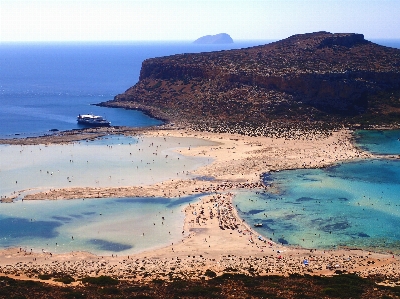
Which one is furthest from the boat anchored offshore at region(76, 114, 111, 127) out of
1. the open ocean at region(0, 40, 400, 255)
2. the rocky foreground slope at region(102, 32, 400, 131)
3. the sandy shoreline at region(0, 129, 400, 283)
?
the sandy shoreline at region(0, 129, 400, 283)

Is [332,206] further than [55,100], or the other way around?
[55,100]

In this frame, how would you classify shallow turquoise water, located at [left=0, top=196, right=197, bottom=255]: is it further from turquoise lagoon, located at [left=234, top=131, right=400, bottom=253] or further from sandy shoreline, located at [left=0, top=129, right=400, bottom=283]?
turquoise lagoon, located at [left=234, top=131, right=400, bottom=253]

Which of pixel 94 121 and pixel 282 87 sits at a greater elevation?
pixel 282 87

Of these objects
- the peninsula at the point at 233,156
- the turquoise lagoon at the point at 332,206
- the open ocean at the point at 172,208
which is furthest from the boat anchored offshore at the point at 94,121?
the turquoise lagoon at the point at 332,206

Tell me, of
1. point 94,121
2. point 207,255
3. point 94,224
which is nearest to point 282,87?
point 94,121

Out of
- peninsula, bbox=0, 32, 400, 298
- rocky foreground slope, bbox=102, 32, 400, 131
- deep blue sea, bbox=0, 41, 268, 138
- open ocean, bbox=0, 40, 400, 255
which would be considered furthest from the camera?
rocky foreground slope, bbox=102, 32, 400, 131

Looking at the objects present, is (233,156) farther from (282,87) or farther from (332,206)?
(282,87)
